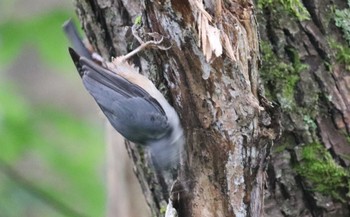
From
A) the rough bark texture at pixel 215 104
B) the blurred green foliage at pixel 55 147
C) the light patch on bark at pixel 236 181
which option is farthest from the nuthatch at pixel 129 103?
the blurred green foliage at pixel 55 147

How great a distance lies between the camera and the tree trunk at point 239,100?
2305mm

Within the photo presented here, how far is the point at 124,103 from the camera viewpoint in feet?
9.37

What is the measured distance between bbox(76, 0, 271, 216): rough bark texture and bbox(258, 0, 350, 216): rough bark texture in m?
0.36

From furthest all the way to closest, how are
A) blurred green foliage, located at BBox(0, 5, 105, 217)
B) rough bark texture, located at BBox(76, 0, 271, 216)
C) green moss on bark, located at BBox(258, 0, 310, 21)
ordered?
blurred green foliage, located at BBox(0, 5, 105, 217) < green moss on bark, located at BBox(258, 0, 310, 21) < rough bark texture, located at BBox(76, 0, 271, 216)

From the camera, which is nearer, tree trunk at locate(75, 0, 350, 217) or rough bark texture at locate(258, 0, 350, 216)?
tree trunk at locate(75, 0, 350, 217)

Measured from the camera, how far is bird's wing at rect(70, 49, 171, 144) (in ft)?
9.20

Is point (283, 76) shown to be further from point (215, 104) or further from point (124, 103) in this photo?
point (124, 103)

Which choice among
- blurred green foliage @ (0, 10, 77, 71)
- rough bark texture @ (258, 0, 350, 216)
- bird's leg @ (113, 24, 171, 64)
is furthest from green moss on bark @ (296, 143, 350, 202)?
blurred green foliage @ (0, 10, 77, 71)

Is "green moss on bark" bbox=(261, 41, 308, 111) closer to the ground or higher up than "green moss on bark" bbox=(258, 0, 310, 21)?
closer to the ground

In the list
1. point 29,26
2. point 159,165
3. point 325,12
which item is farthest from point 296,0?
point 29,26

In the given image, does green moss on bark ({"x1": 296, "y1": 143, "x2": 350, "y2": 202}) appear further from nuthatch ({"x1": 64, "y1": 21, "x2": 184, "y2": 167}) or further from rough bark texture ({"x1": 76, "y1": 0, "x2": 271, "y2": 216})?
nuthatch ({"x1": 64, "y1": 21, "x2": 184, "y2": 167})

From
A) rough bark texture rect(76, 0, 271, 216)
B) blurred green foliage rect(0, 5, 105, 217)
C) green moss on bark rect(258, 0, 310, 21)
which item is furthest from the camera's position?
blurred green foliage rect(0, 5, 105, 217)

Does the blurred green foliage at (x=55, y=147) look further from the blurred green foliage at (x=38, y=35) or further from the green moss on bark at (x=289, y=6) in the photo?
the green moss on bark at (x=289, y=6)

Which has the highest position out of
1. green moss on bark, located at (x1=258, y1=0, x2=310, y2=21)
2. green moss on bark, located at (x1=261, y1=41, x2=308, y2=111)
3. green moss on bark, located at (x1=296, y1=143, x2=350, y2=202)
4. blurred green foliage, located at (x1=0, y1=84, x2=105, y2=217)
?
green moss on bark, located at (x1=258, y1=0, x2=310, y2=21)
